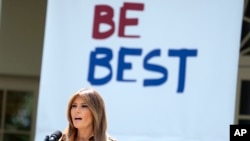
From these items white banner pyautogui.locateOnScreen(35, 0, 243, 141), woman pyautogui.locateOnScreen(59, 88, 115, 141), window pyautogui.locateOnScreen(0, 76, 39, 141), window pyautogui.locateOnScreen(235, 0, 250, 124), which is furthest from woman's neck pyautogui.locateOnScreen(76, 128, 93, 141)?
window pyautogui.locateOnScreen(0, 76, 39, 141)

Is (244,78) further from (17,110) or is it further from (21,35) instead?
(17,110)

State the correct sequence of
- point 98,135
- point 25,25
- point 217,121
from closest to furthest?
point 98,135 < point 217,121 < point 25,25

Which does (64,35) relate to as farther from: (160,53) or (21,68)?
(21,68)

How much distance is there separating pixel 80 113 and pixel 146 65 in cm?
255

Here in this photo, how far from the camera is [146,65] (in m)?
6.05

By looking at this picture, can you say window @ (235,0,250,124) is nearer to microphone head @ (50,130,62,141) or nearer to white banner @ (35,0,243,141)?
white banner @ (35,0,243,141)

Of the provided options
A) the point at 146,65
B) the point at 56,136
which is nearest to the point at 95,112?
the point at 56,136

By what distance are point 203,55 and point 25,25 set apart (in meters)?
2.94

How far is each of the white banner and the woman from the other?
2.32m

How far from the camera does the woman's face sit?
3.55m

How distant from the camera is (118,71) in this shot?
6031mm

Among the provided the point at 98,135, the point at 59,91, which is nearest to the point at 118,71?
the point at 59,91

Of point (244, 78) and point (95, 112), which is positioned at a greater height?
point (244, 78)

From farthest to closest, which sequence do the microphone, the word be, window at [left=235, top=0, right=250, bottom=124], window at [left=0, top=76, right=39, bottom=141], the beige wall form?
window at [left=0, top=76, right=39, bottom=141] < the beige wall < window at [left=235, top=0, right=250, bottom=124] < the word be < the microphone
